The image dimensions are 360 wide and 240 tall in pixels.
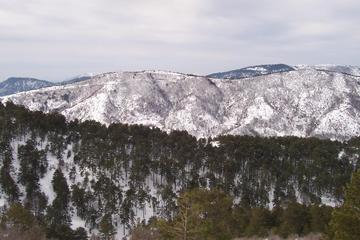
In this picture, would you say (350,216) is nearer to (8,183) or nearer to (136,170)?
(8,183)

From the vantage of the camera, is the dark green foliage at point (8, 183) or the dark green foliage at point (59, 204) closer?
the dark green foliage at point (59, 204)

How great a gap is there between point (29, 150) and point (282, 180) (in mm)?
68105

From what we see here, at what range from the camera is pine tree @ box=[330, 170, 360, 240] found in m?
24.2

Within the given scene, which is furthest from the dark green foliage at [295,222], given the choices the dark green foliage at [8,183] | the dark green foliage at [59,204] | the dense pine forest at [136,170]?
the dark green foliage at [8,183]

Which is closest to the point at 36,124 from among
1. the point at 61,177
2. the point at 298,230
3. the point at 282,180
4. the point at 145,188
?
the point at 61,177

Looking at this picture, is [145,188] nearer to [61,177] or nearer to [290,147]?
[61,177]

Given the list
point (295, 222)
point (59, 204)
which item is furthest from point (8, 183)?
point (295, 222)

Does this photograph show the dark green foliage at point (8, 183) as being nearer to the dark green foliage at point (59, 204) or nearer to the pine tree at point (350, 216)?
the dark green foliage at point (59, 204)

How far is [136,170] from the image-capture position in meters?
120

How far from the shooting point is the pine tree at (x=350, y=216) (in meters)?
24.2

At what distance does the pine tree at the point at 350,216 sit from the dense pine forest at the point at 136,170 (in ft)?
244

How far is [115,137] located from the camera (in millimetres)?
126250

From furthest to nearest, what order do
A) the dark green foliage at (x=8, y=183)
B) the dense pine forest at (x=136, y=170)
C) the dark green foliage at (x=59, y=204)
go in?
1. the dense pine forest at (x=136, y=170)
2. the dark green foliage at (x=8, y=183)
3. the dark green foliage at (x=59, y=204)

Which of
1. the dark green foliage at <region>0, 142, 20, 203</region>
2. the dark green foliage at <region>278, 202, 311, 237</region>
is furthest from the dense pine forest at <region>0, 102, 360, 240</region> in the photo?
the dark green foliage at <region>278, 202, 311, 237</region>
